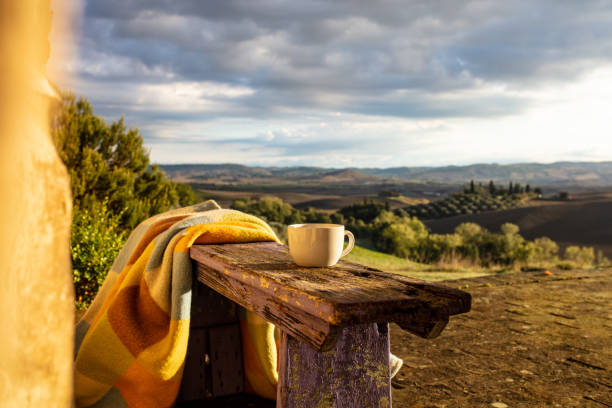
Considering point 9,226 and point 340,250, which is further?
point 340,250

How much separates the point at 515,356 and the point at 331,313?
2.59 metres

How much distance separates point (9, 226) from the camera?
402mm

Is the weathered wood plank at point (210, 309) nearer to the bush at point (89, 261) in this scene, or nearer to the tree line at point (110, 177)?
the bush at point (89, 261)

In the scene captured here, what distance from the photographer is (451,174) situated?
485 ft

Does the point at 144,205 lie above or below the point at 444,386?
above

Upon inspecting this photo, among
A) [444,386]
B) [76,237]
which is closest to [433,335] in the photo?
[444,386]

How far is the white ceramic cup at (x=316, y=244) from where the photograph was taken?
154cm

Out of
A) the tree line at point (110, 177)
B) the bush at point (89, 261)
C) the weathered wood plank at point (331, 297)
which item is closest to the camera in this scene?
the weathered wood plank at point (331, 297)

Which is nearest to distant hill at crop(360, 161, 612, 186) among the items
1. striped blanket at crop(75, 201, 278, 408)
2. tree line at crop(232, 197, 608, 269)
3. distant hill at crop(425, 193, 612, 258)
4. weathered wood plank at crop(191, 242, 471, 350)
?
distant hill at crop(425, 193, 612, 258)

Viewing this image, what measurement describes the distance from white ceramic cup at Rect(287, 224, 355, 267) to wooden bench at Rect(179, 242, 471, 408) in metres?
0.04

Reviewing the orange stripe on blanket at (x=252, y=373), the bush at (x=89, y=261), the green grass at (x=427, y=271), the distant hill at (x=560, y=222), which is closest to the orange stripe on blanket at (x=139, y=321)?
the orange stripe on blanket at (x=252, y=373)

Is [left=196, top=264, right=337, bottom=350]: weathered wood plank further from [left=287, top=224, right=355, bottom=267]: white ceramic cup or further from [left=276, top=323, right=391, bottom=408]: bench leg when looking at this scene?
[left=287, top=224, right=355, bottom=267]: white ceramic cup

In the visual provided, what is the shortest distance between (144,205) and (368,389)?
21.6ft

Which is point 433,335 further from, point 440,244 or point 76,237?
point 440,244
